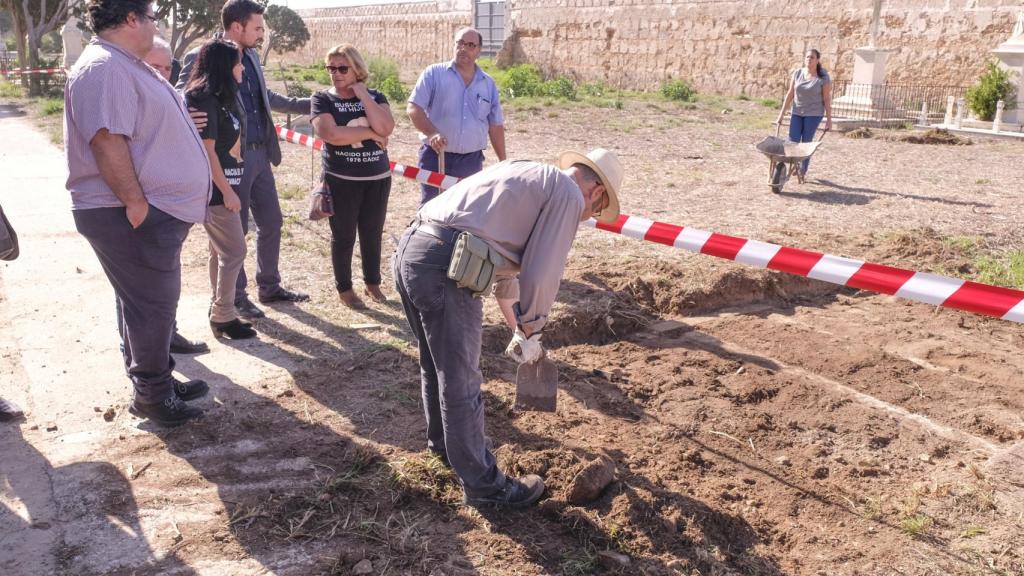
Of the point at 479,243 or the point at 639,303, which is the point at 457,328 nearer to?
the point at 479,243

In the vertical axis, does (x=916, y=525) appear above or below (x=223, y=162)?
below

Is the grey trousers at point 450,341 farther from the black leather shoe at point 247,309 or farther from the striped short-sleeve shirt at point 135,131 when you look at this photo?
the black leather shoe at point 247,309

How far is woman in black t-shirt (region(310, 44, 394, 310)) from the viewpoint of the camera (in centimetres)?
537

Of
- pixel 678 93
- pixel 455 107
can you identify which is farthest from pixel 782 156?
pixel 678 93

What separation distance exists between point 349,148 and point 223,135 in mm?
862

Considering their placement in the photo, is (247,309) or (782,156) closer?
(247,309)

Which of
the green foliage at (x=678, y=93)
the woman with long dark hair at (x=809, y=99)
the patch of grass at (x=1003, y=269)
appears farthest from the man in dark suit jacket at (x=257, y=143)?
the green foliage at (x=678, y=93)

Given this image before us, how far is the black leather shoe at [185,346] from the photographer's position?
16.4 feet

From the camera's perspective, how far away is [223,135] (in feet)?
16.0

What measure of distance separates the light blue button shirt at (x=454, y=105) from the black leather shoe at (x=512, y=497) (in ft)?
10.6

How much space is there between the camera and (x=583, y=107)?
68.5 feet

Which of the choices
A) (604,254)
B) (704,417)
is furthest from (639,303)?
(704,417)

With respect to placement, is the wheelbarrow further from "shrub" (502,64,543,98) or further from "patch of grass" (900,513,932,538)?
"shrub" (502,64,543,98)

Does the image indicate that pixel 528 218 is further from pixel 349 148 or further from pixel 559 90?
pixel 559 90
